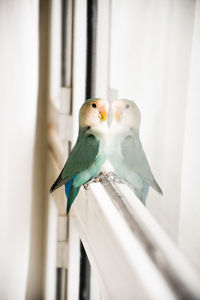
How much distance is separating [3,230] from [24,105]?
398 mm

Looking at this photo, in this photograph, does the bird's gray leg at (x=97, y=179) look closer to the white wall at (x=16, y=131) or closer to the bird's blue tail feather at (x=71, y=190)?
the bird's blue tail feather at (x=71, y=190)

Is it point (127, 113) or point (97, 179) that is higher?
point (127, 113)

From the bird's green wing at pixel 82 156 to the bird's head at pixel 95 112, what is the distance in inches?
0.9

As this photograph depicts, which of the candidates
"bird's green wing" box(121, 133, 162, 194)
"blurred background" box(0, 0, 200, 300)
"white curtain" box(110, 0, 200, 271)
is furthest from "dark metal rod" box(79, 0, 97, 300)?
"bird's green wing" box(121, 133, 162, 194)

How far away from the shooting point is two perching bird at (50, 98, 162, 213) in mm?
508

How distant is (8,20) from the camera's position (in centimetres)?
101

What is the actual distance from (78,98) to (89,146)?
1.19ft

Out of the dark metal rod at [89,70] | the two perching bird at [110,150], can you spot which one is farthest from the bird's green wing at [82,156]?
the dark metal rod at [89,70]

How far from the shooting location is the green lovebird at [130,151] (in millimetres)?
500

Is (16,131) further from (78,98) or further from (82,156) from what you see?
(82,156)

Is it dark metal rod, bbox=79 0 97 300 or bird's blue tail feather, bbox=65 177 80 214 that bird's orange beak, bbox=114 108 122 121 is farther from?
dark metal rod, bbox=79 0 97 300

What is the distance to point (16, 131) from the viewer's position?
113 cm

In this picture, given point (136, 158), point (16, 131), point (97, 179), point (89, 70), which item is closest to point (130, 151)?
point (136, 158)

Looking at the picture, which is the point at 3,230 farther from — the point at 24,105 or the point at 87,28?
the point at 87,28
